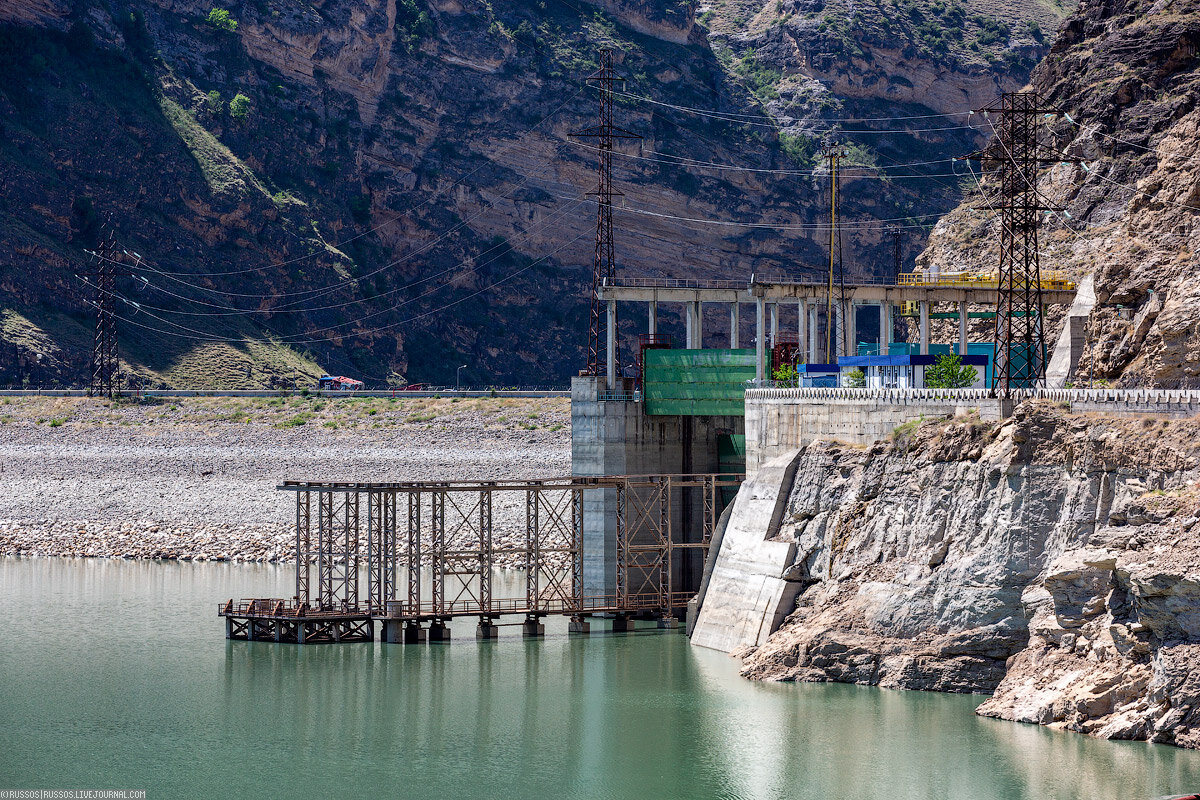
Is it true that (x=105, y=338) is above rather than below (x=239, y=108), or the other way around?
below

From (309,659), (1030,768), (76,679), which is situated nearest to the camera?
(1030,768)

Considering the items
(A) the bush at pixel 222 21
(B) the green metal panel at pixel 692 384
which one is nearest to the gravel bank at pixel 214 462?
(B) the green metal panel at pixel 692 384

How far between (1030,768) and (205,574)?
171ft

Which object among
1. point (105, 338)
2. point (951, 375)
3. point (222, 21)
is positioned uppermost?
point (222, 21)

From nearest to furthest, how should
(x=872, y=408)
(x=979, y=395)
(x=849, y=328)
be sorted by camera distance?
(x=979, y=395) → (x=872, y=408) → (x=849, y=328)

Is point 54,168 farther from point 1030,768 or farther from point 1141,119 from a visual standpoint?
point 1030,768

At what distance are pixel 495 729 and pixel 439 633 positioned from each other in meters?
13.6

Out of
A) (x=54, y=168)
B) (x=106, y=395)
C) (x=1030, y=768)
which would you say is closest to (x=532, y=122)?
(x=54, y=168)

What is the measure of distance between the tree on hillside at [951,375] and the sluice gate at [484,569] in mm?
8910

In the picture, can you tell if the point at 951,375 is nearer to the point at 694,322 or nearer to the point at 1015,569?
the point at 694,322

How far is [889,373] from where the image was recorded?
72625 millimetres

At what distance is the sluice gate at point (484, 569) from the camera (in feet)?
204

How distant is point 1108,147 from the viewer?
344 feet

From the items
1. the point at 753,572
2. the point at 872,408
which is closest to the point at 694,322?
the point at 872,408
